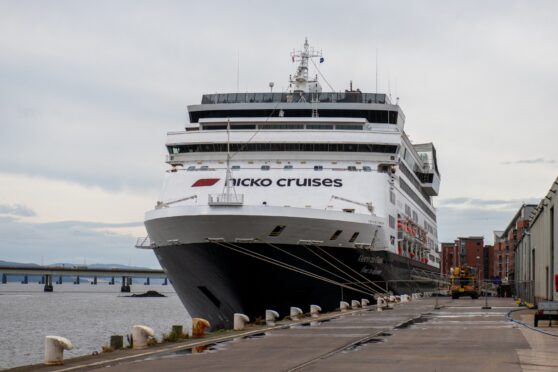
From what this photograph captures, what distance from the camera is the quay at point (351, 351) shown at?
14.6 m

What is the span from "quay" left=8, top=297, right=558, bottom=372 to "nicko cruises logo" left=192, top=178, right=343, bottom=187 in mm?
13135

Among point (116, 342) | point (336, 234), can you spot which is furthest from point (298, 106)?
point (116, 342)

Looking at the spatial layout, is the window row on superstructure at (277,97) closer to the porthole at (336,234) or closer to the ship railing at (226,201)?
the ship railing at (226,201)

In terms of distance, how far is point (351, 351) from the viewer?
17219mm

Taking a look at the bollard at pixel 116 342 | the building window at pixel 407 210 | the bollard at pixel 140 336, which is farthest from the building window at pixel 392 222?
→ the bollard at pixel 116 342

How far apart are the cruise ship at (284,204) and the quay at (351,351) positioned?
7368mm

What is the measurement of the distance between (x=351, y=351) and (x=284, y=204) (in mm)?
20636

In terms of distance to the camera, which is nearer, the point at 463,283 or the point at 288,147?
the point at 288,147

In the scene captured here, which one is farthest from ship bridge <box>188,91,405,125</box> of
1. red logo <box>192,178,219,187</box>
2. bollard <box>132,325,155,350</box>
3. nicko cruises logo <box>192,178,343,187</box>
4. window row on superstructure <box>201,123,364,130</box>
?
bollard <box>132,325,155,350</box>

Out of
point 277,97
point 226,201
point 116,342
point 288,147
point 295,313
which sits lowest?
point 116,342

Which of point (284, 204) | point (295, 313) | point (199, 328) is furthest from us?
point (284, 204)

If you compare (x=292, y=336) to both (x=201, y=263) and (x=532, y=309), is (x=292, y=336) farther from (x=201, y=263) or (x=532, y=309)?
(x=532, y=309)

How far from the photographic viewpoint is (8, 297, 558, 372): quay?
48.0 ft

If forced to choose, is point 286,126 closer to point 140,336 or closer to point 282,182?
point 282,182
